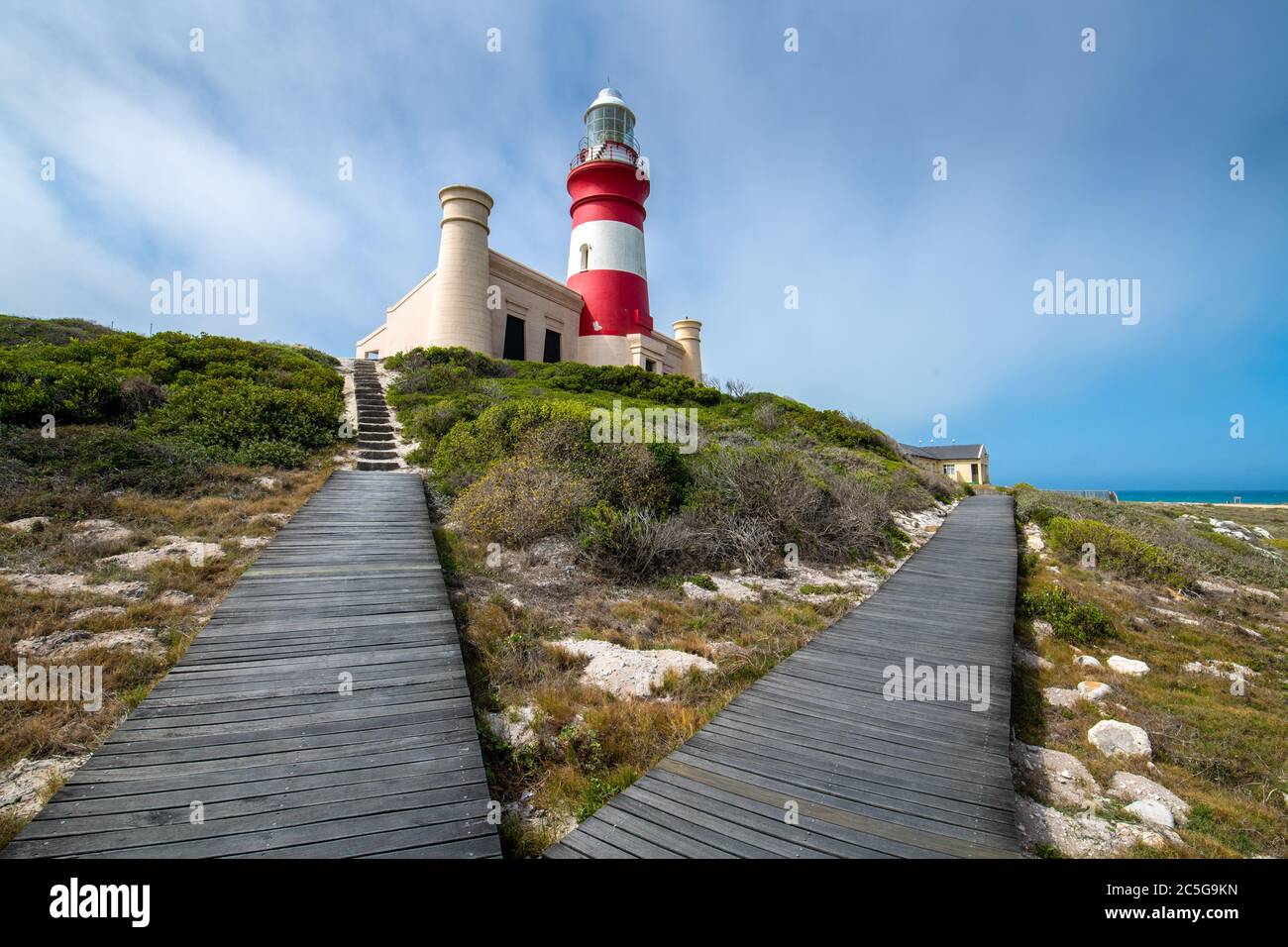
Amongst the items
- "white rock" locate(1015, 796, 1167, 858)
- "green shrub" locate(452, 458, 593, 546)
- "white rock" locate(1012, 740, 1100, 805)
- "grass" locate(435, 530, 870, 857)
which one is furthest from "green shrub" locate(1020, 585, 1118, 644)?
"green shrub" locate(452, 458, 593, 546)

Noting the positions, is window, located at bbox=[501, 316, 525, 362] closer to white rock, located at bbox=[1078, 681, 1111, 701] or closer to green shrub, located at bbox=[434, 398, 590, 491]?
green shrub, located at bbox=[434, 398, 590, 491]

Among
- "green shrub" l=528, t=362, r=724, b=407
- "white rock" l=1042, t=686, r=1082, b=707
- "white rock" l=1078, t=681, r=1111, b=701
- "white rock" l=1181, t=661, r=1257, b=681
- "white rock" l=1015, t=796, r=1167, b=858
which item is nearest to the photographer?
"white rock" l=1015, t=796, r=1167, b=858

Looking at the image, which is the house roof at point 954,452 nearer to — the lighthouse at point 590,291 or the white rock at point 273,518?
the lighthouse at point 590,291

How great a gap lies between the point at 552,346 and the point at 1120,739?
81.8 ft

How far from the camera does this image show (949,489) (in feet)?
66.9

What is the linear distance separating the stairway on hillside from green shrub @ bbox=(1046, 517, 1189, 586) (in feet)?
48.5

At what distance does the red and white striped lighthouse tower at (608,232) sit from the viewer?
86.8ft

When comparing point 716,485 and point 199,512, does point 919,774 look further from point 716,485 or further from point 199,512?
point 199,512

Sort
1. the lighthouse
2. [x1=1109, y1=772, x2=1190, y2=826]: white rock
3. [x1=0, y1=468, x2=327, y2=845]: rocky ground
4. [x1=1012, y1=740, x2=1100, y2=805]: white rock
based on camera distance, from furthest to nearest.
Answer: the lighthouse, [x1=1012, y1=740, x2=1100, y2=805]: white rock, [x1=1109, y1=772, x2=1190, y2=826]: white rock, [x1=0, y1=468, x2=327, y2=845]: rocky ground

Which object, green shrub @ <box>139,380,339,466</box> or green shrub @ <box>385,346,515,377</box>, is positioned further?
green shrub @ <box>385,346,515,377</box>

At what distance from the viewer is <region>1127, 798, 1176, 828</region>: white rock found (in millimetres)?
3406

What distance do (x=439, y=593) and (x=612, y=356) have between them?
72.9 ft

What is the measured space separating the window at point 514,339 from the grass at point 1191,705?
68.7ft

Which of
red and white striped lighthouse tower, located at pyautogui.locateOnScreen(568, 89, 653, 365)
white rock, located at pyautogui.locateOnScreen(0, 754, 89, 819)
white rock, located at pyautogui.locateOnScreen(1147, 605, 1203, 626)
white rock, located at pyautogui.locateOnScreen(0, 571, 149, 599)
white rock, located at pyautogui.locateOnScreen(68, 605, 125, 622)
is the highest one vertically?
red and white striped lighthouse tower, located at pyautogui.locateOnScreen(568, 89, 653, 365)
